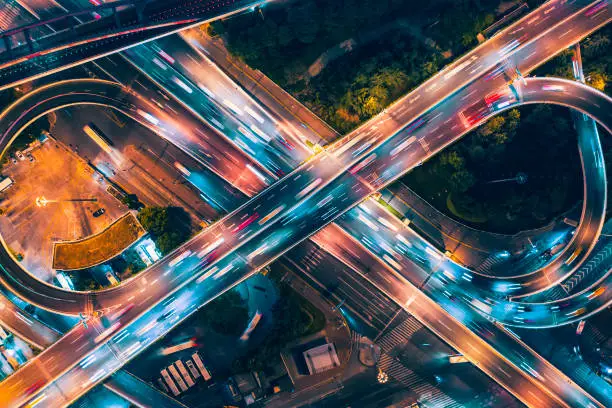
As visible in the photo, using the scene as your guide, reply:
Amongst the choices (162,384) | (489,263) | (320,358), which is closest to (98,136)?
(162,384)

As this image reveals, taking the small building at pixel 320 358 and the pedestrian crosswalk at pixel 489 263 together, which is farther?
the pedestrian crosswalk at pixel 489 263

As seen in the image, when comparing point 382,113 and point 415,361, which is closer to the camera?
point 382,113

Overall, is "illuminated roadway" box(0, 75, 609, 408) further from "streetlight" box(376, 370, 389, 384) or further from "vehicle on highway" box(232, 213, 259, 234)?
"streetlight" box(376, 370, 389, 384)

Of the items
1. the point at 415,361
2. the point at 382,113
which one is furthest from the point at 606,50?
the point at 415,361

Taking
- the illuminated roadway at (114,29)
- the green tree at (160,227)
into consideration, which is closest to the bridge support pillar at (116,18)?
the illuminated roadway at (114,29)

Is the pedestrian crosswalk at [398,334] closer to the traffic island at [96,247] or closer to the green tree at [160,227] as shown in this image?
the green tree at [160,227]

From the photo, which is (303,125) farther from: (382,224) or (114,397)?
(114,397)
